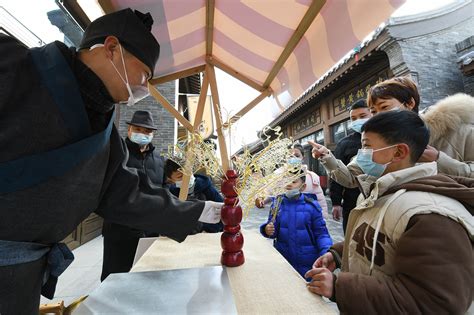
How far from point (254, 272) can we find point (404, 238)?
0.68 metres

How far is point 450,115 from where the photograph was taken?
1.38m

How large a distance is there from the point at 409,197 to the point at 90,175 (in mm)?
1300

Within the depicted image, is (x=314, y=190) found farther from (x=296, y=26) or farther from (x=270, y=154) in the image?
(x=296, y=26)

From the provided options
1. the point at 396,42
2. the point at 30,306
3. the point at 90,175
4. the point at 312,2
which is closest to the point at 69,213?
the point at 90,175

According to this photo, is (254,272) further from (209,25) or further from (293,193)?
(209,25)

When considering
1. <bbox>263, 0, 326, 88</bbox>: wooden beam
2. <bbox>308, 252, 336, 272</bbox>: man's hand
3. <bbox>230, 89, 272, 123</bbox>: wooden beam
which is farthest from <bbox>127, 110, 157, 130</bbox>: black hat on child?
<bbox>308, 252, 336, 272</bbox>: man's hand

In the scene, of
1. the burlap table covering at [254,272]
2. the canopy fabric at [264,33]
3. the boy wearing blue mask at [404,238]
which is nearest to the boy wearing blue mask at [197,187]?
the burlap table covering at [254,272]

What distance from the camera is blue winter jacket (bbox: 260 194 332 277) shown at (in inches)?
77.2

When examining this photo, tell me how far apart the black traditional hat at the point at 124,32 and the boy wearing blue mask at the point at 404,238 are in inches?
47.1

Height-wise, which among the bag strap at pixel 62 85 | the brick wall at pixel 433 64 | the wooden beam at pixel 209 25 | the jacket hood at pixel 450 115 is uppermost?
the brick wall at pixel 433 64

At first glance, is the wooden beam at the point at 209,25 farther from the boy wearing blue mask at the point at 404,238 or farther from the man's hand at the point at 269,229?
the man's hand at the point at 269,229

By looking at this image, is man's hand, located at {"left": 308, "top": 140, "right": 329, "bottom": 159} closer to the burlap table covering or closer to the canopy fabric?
the canopy fabric

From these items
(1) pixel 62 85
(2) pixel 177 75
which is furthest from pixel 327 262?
(2) pixel 177 75

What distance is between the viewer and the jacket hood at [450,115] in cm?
136
